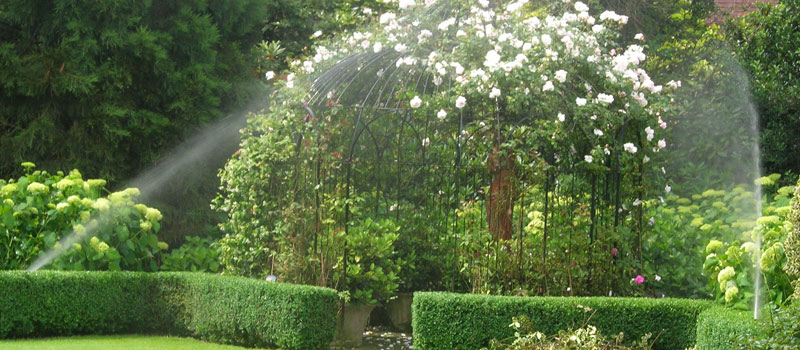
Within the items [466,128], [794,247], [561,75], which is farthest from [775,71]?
[794,247]

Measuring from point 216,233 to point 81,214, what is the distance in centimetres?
304

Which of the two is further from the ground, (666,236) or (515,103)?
(515,103)

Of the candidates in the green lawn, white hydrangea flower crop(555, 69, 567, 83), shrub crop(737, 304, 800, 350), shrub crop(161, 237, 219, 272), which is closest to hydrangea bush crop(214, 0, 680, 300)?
white hydrangea flower crop(555, 69, 567, 83)

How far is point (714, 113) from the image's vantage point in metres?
12.7

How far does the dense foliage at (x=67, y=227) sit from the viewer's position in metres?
8.98

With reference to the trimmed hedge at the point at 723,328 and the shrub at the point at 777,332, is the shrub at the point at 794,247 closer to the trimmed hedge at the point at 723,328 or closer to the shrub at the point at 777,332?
the shrub at the point at 777,332

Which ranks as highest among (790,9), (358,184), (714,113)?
(790,9)

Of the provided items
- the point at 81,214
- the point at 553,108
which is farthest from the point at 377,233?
the point at 81,214

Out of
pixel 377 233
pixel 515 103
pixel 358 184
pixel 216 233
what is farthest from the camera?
pixel 216 233

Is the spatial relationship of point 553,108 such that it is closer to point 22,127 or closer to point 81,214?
point 81,214

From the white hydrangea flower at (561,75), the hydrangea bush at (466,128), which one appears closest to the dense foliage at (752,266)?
the hydrangea bush at (466,128)

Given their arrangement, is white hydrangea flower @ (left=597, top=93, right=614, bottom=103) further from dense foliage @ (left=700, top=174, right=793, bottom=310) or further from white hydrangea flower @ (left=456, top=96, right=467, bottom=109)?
dense foliage @ (left=700, top=174, right=793, bottom=310)

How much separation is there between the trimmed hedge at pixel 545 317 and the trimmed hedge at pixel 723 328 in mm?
550

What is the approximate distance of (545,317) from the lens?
729 cm
